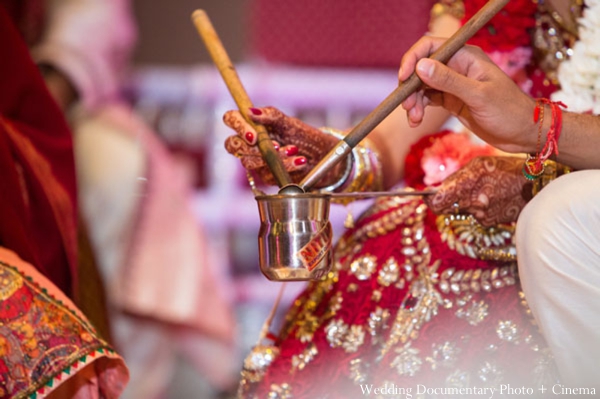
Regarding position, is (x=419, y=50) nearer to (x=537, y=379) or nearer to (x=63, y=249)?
(x=537, y=379)

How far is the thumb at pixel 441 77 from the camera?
3.11ft

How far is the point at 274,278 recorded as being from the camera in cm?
95

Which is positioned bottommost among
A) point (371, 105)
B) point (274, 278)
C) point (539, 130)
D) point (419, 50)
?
point (371, 105)

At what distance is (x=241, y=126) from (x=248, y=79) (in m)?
2.18

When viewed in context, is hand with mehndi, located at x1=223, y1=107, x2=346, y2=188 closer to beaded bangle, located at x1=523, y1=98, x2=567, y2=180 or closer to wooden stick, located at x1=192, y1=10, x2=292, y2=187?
wooden stick, located at x1=192, y1=10, x2=292, y2=187

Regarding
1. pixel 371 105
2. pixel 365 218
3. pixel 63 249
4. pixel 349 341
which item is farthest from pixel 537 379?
pixel 371 105

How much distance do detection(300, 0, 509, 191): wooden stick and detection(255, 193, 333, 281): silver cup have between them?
6 centimetres

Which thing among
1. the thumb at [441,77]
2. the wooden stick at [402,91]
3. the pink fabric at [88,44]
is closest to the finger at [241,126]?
the wooden stick at [402,91]

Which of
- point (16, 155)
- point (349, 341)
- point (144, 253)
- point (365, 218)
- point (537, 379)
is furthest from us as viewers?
point (144, 253)

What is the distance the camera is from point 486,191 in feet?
3.57

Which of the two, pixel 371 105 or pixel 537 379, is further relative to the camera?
pixel 371 105

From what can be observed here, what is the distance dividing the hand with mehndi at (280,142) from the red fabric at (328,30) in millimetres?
2013

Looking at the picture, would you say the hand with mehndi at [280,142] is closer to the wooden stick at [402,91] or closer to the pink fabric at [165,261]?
the wooden stick at [402,91]

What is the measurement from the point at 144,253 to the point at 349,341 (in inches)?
54.9
